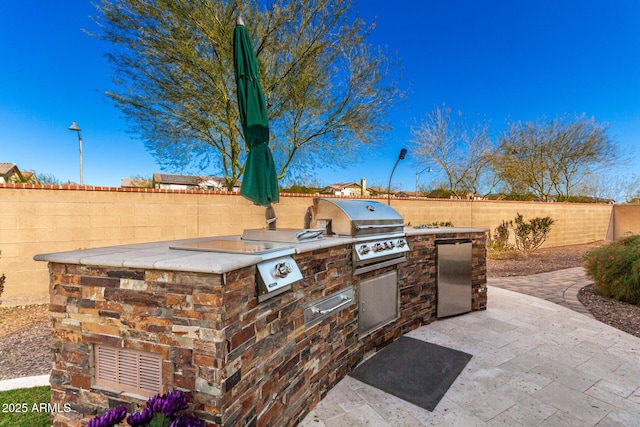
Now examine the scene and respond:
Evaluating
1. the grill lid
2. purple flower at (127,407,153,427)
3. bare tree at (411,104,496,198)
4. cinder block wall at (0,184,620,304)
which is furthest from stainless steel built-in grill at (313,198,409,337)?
bare tree at (411,104,496,198)

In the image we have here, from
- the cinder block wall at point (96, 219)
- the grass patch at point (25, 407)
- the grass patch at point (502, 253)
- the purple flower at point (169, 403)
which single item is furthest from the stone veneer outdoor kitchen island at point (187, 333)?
the grass patch at point (502, 253)

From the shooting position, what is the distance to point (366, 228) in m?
2.88

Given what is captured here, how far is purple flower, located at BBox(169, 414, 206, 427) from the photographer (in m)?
1.24

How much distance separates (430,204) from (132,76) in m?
9.21

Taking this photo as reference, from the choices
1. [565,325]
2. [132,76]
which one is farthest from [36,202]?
[565,325]

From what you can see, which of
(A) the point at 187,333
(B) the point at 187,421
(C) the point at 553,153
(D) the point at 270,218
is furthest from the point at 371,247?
(C) the point at 553,153

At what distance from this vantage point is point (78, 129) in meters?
9.59

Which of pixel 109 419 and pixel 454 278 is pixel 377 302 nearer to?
pixel 454 278

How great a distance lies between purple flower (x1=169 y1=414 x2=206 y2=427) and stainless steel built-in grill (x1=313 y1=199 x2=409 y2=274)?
1651mm

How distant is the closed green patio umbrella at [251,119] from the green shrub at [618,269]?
5.98m

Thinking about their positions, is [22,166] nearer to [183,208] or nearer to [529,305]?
[183,208]

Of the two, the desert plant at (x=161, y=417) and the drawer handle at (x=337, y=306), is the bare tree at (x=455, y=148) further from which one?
the desert plant at (x=161, y=417)

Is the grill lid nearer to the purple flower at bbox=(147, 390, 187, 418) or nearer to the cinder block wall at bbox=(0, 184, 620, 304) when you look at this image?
the purple flower at bbox=(147, 390, 187, 418)

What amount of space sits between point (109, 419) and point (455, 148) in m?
15.0
